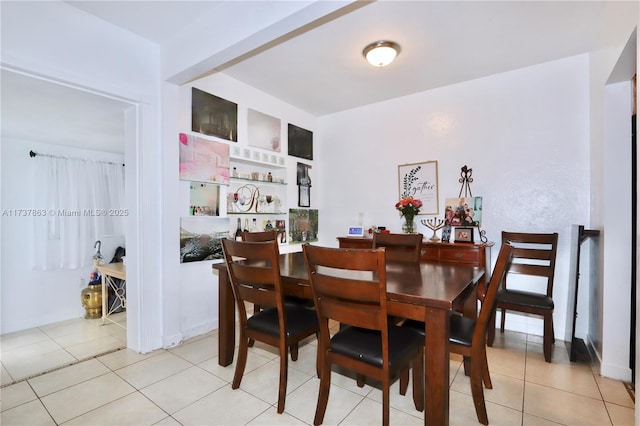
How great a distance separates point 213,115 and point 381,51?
176cm

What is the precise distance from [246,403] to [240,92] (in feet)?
Answer: 9.85

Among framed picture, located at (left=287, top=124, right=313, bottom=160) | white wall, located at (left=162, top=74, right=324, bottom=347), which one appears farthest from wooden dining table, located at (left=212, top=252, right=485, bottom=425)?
framed picture, located at (left=287, top=124, right=313, bottom=160)

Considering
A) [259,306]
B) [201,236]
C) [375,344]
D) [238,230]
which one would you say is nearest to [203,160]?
[201,236]

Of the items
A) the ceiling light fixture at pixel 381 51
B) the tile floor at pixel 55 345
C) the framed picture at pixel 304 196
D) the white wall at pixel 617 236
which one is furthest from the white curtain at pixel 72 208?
the white wall at pixel 617 236

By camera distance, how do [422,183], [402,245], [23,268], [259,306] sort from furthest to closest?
1. [422,183]
2. [23,268]
3. [259,306]
4. [402,245]

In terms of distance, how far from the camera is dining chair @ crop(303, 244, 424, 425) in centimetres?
134

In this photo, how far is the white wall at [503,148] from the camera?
2.81 m

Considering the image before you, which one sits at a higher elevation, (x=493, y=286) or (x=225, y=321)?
(x=493, y=286)

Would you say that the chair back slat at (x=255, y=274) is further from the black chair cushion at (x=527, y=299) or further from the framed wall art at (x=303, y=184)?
the framed wall art at (x=303, y=184)

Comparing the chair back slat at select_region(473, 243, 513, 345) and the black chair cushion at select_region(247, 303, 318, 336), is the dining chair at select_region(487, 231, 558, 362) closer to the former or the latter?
the chair back slat at select_region(473, 243, 513, 345)

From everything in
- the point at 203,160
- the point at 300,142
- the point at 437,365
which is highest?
the point at 300,142

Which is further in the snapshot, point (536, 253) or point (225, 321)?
point (536, 253)

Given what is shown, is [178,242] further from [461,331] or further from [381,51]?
[381,51]

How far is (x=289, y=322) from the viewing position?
188 cm
